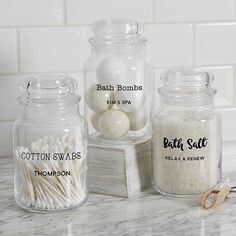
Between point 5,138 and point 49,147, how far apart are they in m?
0.35

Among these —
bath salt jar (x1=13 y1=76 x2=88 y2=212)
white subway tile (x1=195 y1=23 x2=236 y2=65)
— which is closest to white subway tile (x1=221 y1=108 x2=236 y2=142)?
white subway tile (x1=195 y1=23 x2=236 y2=65)

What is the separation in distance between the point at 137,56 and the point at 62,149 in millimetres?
224

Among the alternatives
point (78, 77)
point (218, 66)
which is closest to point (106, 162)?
point (78, 77)

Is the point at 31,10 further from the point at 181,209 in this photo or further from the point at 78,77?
the point at 181,209

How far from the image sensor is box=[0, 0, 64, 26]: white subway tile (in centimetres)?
133

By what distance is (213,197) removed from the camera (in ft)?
3.67

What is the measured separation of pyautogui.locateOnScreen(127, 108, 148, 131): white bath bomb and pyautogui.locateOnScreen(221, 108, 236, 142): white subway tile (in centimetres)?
37

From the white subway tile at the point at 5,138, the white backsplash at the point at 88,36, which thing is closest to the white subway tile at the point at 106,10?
the white backsplash at the point at 88,36

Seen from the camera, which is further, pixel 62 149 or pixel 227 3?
pixel 227 3

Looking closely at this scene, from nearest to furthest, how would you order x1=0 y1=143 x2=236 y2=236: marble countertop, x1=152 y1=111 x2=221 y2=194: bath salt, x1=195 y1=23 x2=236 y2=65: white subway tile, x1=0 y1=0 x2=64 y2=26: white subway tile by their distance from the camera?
x1=0 y1=143 x2=236 y2=236: marble countertop
x1=152 y1=111 x2=221 y2=194: bath salt
x1=0 y1=0 x2=64 y2=26: white subway tile
x1=195 y1=23 x2=236 y2=65: white subway tile

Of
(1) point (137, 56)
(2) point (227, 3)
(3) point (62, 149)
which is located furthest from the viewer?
(2) point (227, 3)

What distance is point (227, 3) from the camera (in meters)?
1.47

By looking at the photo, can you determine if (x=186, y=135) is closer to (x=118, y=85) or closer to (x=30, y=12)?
(x=118, y=85)

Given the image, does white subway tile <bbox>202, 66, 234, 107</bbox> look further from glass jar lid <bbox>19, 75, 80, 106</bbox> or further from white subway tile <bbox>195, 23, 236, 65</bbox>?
glass jar lid <bbox>19, 75, 80, 106</bbox>
